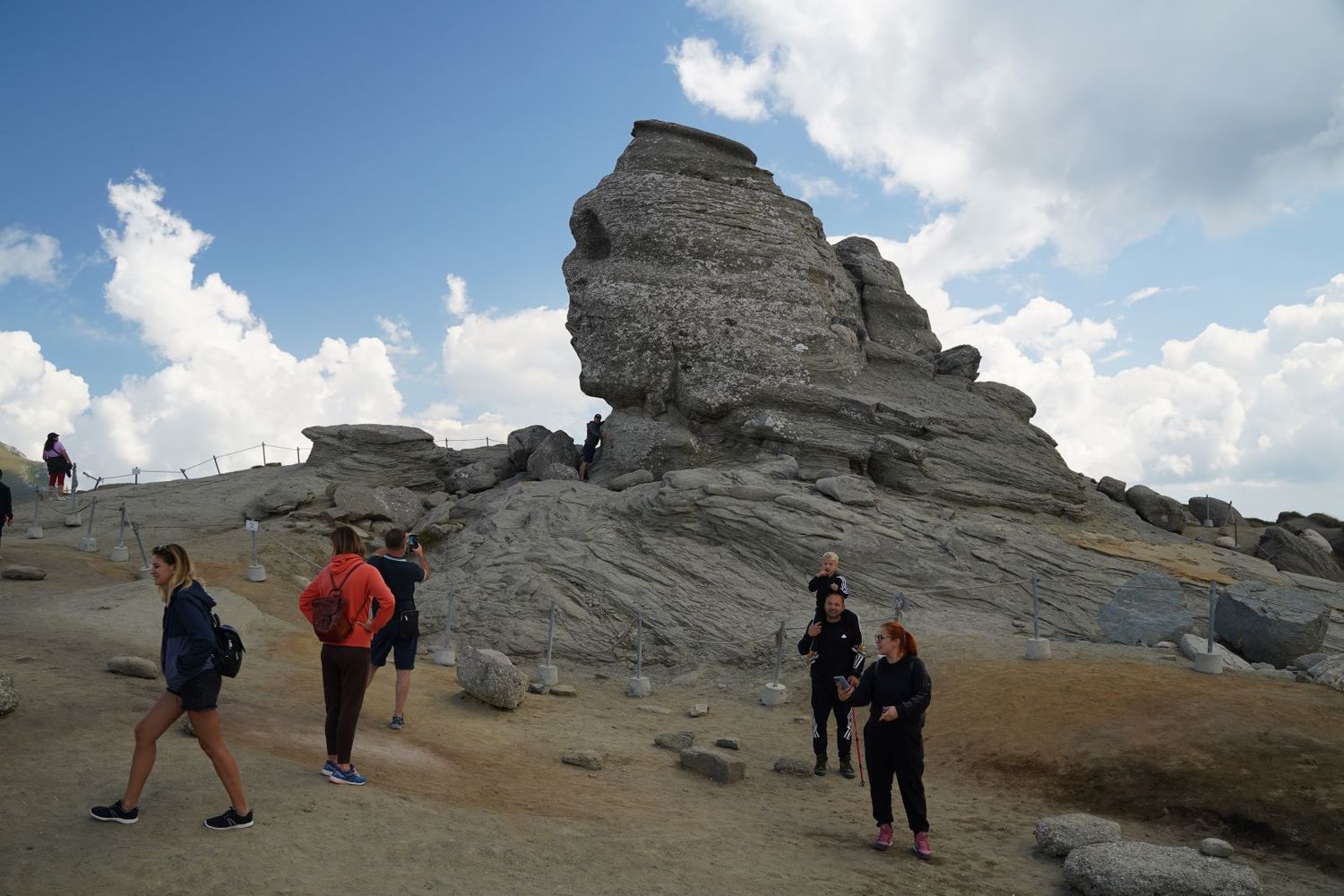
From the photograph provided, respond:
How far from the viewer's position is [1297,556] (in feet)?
83.7

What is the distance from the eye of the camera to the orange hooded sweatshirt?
778cm

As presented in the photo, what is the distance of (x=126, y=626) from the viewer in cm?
1426

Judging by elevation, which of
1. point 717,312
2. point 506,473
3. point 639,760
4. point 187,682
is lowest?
point 639,760

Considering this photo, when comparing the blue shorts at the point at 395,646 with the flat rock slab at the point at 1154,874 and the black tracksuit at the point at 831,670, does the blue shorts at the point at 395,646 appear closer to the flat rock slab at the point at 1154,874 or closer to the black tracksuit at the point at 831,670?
the black tracksuit at the point at 831,670

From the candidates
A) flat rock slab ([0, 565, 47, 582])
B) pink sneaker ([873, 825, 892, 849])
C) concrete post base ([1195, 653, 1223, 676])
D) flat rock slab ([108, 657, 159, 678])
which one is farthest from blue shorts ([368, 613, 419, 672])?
flat rock slab ([0, 565, 47, 582])

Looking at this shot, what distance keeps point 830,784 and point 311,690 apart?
6906 mm

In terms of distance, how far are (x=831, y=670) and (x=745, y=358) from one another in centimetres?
1449

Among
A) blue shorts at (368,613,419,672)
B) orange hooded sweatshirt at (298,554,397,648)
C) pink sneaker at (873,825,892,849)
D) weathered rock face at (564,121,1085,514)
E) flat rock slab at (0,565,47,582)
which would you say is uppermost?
weathered rock face at (564,121,1085,514)

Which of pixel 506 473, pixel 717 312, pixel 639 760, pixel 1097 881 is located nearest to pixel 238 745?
pixel 639 760

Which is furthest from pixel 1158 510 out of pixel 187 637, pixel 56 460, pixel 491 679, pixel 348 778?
pixel 56 460

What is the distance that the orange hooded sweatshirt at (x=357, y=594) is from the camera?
778 cm

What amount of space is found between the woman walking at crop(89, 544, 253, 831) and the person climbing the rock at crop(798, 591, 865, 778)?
19.9ft

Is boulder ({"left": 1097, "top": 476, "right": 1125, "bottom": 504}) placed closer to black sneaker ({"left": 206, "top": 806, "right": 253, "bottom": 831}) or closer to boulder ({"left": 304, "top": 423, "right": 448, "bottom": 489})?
boulder ({"left": 304, "top": 423, "right": 448, "bottom": 489})

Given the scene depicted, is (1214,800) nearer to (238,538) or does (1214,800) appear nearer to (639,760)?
(639,760)
